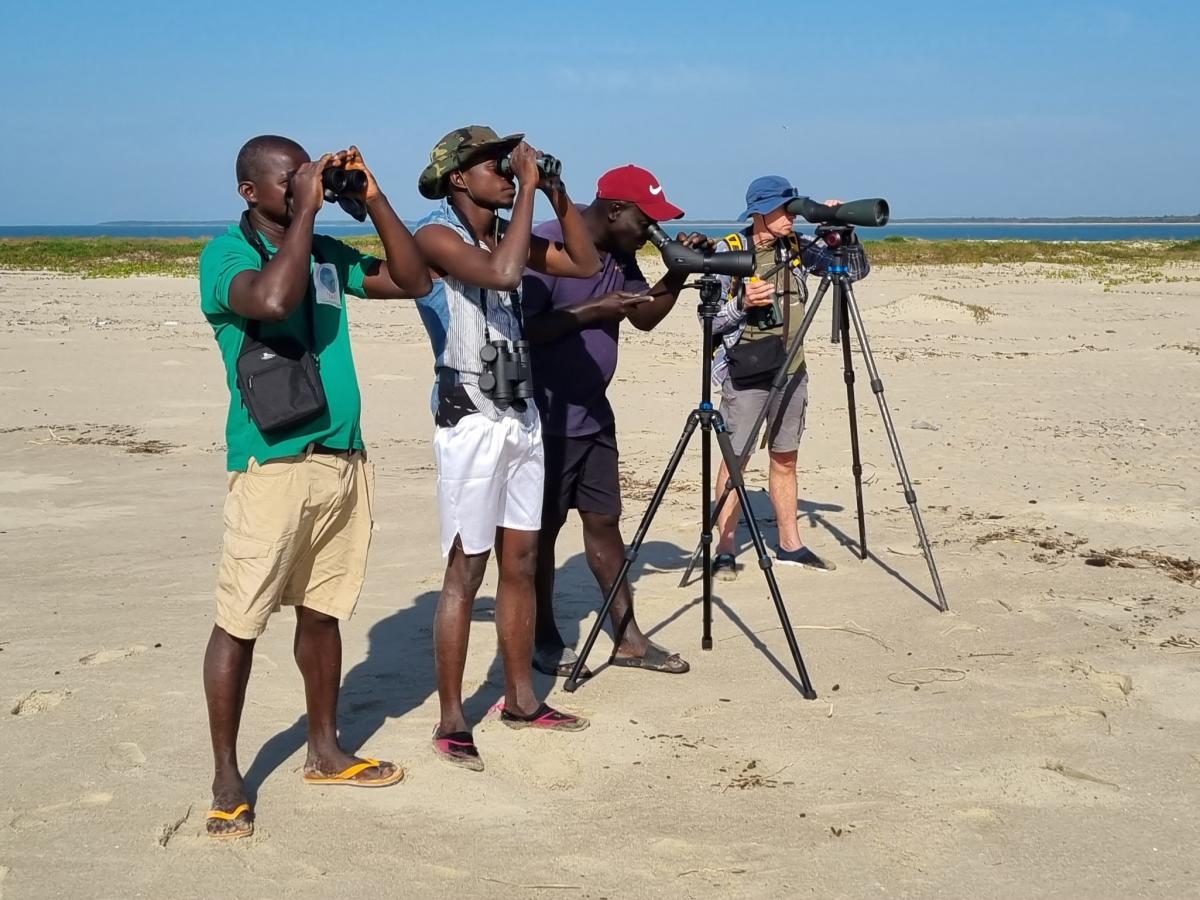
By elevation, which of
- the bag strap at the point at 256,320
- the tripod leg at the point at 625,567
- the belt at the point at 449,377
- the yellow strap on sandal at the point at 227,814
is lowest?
the yellow strap on sandal at the point at 227,814

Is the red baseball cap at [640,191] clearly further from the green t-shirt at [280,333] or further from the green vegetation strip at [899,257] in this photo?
the green vegetation strip at [899,257]

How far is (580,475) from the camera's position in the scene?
4.82m

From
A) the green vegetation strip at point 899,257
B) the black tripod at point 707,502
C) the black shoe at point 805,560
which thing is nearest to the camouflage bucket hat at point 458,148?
the black tripod at point 707,502

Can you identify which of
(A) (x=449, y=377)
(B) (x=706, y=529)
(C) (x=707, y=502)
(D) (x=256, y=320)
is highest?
(D) (x=256, y=320)

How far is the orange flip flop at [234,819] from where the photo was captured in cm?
351

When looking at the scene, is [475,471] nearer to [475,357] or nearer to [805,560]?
→ [475,357]

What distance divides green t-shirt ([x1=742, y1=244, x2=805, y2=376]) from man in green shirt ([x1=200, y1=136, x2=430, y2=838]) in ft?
8.83

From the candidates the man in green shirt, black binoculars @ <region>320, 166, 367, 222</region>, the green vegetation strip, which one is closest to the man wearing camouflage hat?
the man in green shirt

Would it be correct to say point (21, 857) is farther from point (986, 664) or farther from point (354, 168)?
point (986, 664)

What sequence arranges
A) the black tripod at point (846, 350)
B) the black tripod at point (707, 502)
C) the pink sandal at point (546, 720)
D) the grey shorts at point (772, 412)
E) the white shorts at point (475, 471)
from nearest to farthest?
1. the white shorts at point (475, 471)
2. the pink sandal at point (546, 720)
3. the black tripod at point (707, 502)
4. the black tripod at point (846, 350)
5. the grey shorts at point (772, 412)

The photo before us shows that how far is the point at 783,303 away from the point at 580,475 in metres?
1.86

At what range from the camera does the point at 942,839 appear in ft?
11.5

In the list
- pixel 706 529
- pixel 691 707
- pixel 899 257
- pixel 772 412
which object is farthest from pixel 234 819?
pixel 899 257

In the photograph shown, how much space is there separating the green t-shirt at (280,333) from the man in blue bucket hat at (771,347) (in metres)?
2.48
